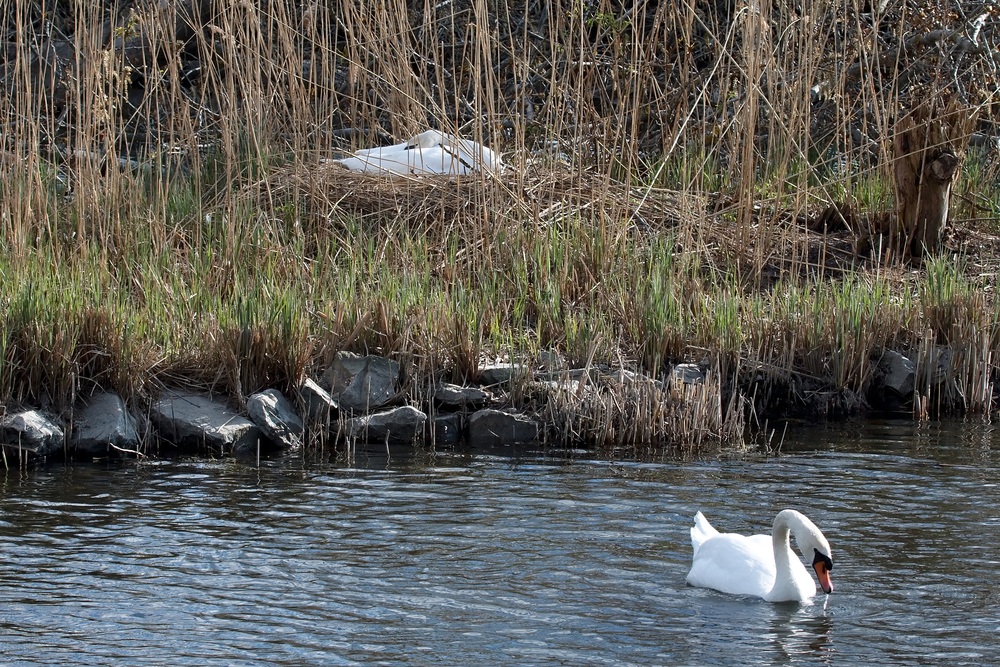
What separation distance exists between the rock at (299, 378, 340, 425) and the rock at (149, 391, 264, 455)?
11.3 inches

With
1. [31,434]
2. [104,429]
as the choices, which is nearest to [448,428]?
[104,429]

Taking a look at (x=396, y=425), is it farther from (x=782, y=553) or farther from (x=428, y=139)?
(x=428, y=139)

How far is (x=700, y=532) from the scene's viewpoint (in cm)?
501

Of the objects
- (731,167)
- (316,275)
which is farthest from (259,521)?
(731,167)

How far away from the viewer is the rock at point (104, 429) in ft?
21.2

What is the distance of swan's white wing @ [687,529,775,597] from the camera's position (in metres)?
4.68

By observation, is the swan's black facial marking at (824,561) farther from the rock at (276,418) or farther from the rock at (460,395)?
the rock at (276,418)

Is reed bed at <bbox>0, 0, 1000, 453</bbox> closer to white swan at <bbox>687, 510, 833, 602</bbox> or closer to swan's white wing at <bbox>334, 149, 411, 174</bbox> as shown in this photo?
swan's white wing at <bbox>334, 149, 411, 174</bbox>

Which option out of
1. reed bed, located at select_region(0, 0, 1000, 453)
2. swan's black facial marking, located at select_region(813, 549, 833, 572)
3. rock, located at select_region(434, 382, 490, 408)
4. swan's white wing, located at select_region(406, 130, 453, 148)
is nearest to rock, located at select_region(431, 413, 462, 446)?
rock, located at select_region(434, 382, 490, 408)

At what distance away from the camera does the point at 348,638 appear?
411cm

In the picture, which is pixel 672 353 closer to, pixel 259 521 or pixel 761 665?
pixel 259 521

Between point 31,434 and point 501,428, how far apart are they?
2.25 metres

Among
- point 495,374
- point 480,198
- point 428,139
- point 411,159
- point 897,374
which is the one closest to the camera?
point 495,374

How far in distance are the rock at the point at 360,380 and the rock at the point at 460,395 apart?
244mm
